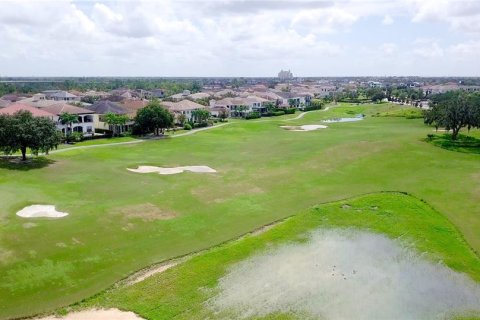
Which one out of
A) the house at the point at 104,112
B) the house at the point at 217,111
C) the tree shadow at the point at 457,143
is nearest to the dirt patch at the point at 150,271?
the tree shadow at the point at 457,143

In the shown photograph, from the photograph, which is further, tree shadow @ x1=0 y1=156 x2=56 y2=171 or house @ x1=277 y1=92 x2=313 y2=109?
house @ x1=277 y1=92 x2=313 y2=109

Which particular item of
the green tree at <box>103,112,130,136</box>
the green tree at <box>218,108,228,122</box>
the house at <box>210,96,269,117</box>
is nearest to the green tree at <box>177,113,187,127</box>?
the green tree at <box>103,112,130,136</box>

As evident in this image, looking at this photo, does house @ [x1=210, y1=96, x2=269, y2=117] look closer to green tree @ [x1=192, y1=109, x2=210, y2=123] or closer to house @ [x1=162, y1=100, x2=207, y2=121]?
house @ [x1=162, y1=100, x2=207, y2=121]

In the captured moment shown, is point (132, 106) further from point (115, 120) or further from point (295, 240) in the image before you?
point (295, 240)

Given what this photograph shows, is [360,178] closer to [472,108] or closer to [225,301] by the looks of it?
[225,301]

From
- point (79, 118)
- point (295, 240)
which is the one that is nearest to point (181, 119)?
point (79, 118)

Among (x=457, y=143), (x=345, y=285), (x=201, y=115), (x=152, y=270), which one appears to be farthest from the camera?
(x=201, y=115)
